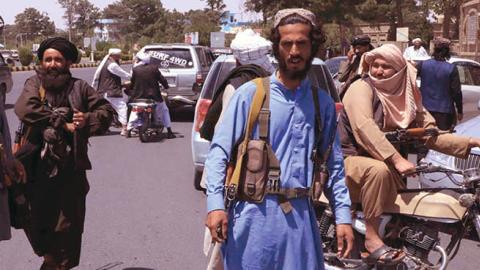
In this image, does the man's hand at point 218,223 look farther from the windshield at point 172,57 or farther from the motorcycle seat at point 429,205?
the windshield at point 172,57

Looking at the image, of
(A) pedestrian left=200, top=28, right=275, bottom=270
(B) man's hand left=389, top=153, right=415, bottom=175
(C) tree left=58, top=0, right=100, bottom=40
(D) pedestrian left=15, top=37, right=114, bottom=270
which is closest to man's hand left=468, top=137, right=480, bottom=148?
(B) man's hand left=389, top=153, right=415, bottom=175

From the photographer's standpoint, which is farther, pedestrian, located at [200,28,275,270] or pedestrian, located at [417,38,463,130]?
pedestrian, located at [417,38,463,130]

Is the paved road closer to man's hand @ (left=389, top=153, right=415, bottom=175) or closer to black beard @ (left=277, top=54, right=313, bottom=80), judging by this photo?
man's hand @ (left=389, top=153, right=415, bottom=175)

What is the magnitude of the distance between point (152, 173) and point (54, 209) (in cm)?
492

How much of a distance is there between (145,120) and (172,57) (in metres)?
3.87

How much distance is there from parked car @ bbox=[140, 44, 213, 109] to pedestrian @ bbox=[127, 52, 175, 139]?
8.02 feet

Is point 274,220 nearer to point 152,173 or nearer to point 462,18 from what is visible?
point 152,173

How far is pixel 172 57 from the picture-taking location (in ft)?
51.2

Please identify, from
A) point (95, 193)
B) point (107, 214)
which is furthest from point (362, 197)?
point (95, 193)

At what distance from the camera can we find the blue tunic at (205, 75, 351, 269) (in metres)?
2.82

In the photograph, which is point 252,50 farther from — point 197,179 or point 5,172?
point 197,179

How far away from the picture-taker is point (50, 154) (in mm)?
4090

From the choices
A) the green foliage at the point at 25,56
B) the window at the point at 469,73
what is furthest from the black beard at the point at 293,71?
the green foliage at the point at 25,56

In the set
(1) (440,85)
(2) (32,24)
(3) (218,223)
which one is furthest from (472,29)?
(2) (32,24)
